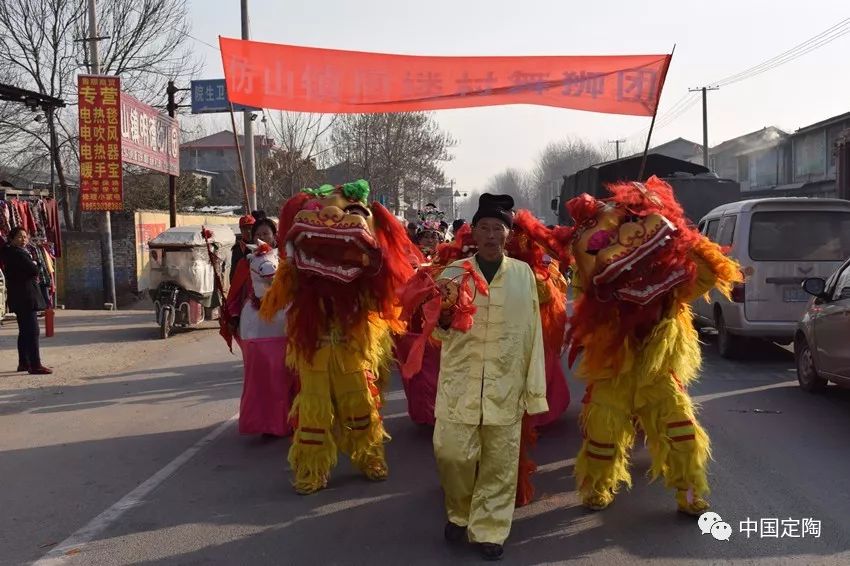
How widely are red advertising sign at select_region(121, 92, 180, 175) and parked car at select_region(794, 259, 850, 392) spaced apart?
42.0 ft

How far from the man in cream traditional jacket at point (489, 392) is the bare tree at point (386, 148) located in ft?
107

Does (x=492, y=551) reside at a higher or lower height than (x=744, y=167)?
lower

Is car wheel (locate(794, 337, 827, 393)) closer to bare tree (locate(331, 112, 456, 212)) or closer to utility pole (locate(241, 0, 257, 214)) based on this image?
utility pole (locate(241, 0, 257, 214))

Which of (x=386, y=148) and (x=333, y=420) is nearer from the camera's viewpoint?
(x=333, y=420)

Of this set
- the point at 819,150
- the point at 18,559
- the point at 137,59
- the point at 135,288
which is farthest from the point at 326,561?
the point at 819,150

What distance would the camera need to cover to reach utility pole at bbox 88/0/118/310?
1700 cm

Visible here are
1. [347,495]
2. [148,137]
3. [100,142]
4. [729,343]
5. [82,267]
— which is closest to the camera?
[347,495]

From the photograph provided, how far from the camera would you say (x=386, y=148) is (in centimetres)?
3994

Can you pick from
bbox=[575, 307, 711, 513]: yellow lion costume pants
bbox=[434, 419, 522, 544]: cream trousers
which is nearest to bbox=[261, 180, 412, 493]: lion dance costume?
bbox=[434, 419, 522, 544]: cream trousers

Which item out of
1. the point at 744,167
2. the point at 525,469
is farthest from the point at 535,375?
the point at 744,167

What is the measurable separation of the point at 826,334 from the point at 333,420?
473 cm

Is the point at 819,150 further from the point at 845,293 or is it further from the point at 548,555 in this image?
the point at 548,555

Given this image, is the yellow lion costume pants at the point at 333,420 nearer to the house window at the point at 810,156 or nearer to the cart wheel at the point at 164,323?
the cart wheel at the point at 164,323

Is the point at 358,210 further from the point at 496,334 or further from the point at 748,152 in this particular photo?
the point at 748,152
